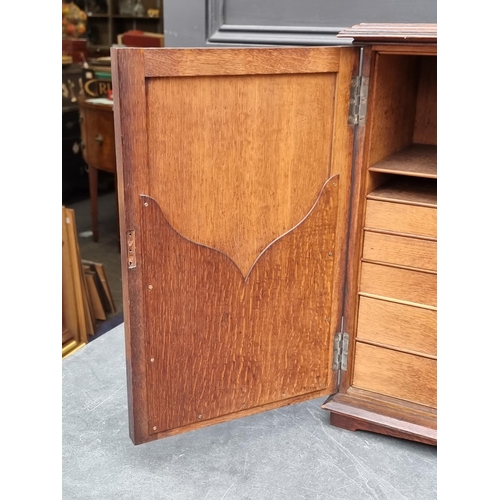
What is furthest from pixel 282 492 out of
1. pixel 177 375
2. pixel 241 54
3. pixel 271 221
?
pixel 241 54

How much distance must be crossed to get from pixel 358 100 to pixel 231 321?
643 mm

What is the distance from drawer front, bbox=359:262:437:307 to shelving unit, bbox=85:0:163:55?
4.40 meters

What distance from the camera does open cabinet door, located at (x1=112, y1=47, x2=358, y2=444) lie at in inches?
54.9

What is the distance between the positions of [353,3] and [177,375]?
4.36ft

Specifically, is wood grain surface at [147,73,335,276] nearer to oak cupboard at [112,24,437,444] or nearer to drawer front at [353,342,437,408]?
oak cupboard at [112,24,437,444]

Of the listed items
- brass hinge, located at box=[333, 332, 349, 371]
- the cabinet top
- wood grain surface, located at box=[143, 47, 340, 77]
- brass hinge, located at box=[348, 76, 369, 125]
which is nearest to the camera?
wood grain surface, located at box=[143, 47, 340, 77]

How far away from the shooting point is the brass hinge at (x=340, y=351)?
182 cm

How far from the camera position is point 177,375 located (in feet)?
5.17

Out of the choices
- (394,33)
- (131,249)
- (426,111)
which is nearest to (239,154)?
(131,249)

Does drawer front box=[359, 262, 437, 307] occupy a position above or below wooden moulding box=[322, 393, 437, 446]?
above

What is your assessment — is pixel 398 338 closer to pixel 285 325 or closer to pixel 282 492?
pixel 285 325

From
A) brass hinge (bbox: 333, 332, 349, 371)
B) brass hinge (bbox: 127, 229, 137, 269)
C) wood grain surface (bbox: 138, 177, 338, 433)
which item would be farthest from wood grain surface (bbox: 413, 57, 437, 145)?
brass hinge (bbox: 127, 229, 137, 269)

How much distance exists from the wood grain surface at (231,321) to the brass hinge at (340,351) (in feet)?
0.08

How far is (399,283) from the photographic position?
1.74 metres
